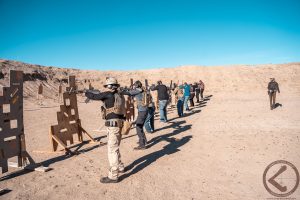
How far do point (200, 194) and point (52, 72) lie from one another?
49.2 meters

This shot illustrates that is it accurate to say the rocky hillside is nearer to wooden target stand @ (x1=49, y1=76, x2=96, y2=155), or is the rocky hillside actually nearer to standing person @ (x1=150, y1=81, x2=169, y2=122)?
standing person @ (x1=150, y1=81, x2=169, y2=122)


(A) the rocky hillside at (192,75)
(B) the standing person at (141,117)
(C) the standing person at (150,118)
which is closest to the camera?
(B) the standing person at (141,117)

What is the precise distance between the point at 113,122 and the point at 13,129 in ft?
10.3

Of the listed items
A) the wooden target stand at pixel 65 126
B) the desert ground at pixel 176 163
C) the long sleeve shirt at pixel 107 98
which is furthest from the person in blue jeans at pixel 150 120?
the long sleeve shirt at pixel 107 98

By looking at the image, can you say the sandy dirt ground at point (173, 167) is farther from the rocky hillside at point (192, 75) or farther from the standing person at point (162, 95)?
the rocky hillside at point (192, 75)

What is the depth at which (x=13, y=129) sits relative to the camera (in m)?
7.07

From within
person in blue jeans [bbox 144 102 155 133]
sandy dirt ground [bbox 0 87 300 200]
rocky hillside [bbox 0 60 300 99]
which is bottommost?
sandy dirt ground [bbox 0 87 300 200]

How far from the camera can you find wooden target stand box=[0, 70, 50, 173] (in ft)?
22.2

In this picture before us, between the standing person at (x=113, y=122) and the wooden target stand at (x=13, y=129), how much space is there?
7.51ft

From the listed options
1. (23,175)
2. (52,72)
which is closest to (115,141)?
(23,175)

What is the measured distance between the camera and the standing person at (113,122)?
234 inches

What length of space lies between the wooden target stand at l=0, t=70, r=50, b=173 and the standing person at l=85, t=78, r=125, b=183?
90.2 inches

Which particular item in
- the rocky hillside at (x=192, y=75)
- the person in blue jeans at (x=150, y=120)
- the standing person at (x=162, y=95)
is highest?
the rocky hillside at (x=192, y=75)

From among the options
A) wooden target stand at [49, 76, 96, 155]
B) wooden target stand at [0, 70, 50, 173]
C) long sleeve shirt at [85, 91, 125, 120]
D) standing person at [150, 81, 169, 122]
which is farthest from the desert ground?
long sleeve shirt at [85, 91, 125, 120]
